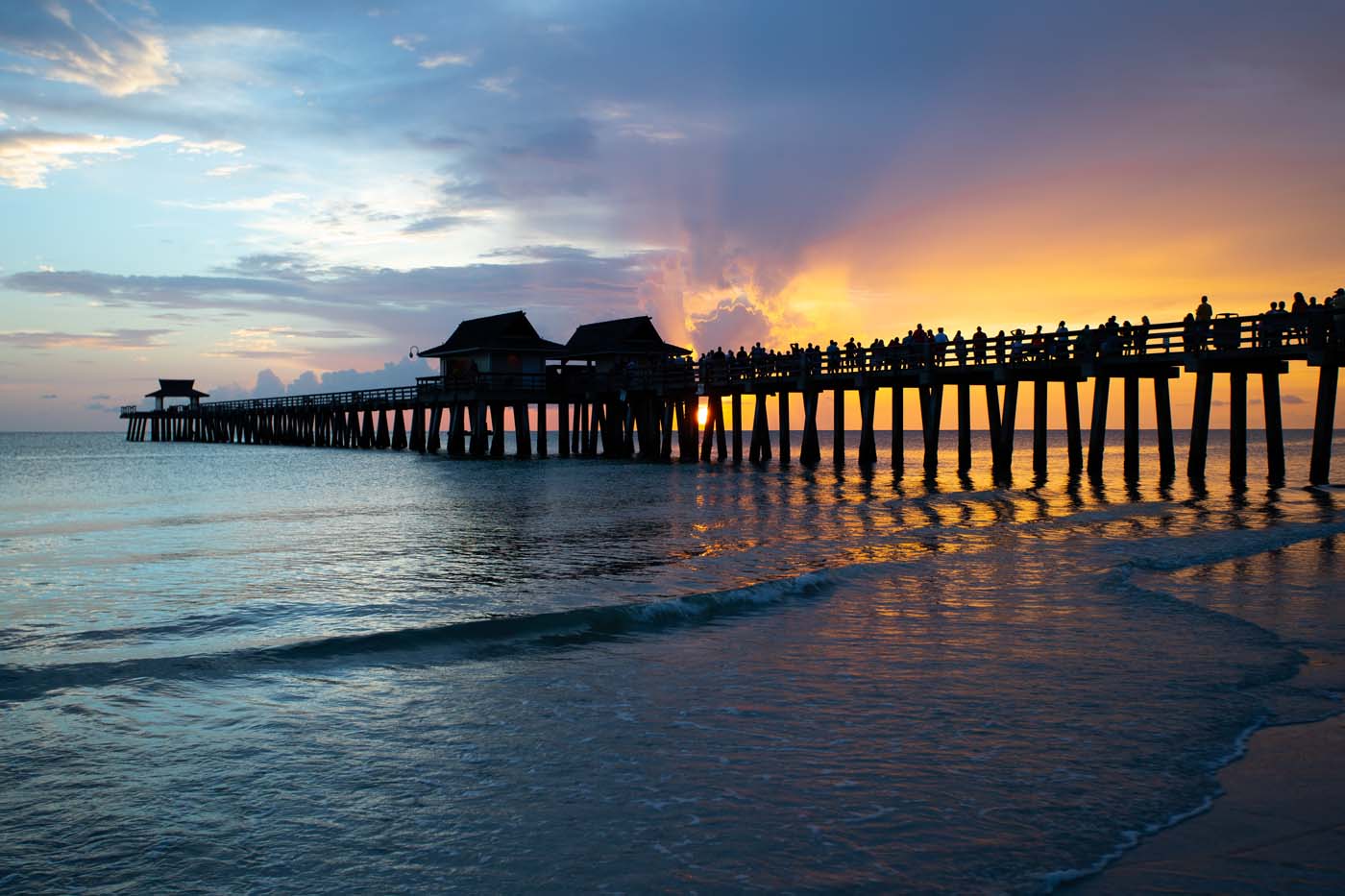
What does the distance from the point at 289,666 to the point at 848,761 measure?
15.4 ft

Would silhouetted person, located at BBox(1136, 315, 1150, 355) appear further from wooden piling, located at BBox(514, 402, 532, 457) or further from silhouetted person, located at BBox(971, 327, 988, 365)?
wooden piling, located at BBox(514, 402, 532, 457)

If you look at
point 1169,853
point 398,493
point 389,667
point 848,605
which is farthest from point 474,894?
point 398,493

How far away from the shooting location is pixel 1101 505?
807 inches

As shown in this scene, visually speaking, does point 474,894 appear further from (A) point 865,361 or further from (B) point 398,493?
(A) point 865,361

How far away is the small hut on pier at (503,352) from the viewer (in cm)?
4828

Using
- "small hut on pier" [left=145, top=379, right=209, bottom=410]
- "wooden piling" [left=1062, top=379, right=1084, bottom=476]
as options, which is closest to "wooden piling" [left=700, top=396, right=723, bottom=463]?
"wooden piling" [left=1062, top=379, right=1084, bottom=476]

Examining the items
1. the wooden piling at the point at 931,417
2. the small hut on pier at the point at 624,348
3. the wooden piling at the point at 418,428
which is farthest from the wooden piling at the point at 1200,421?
the wooden piling at the point at 418,428

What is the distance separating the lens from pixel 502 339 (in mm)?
48438

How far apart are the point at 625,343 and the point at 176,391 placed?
67.1 metres

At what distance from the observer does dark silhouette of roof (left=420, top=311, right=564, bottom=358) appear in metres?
48.5

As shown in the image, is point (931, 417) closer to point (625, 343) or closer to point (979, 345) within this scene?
point (979, 345)

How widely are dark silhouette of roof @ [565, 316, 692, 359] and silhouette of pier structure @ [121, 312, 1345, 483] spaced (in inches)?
3.0

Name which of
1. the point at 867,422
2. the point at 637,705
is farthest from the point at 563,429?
the point at 637,705

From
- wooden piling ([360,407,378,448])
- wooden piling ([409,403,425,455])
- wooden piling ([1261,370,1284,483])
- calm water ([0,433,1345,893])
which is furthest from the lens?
wooden piling ([360,407,378,448])
